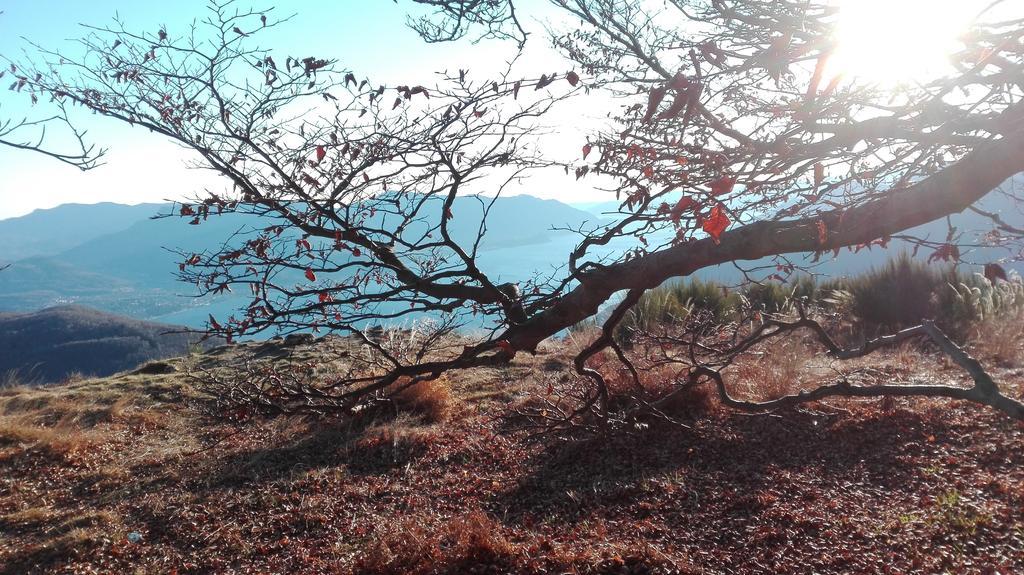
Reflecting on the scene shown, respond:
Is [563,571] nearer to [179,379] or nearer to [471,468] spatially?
[471,468]

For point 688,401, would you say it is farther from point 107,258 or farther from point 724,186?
point 107,258

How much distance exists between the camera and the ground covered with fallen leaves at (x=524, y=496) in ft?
9.30

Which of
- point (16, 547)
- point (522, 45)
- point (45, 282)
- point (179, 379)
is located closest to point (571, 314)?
point (522, 45)

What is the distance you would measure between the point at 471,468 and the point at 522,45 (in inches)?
121

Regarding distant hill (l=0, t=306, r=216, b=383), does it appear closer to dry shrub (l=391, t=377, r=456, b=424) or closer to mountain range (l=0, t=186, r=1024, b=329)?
mountain range (l=0, t=186, r=1024, b=329)

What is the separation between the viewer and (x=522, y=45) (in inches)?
115

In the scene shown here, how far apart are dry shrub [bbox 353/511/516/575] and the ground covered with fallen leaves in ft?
0.03

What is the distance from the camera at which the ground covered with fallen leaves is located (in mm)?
2834

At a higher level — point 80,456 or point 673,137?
point 673,137

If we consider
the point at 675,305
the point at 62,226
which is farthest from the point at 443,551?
the point at 62,226

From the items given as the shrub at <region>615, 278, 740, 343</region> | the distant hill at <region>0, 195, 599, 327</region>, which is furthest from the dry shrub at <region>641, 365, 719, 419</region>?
the distant hill at <region>0, 195, 599, 327</region>

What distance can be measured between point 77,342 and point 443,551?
35.3m

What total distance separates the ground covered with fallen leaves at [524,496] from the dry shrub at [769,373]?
490 mm

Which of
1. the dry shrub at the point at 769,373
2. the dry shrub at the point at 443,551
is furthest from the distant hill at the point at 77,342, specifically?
the dry shrub at the point at 443,551
